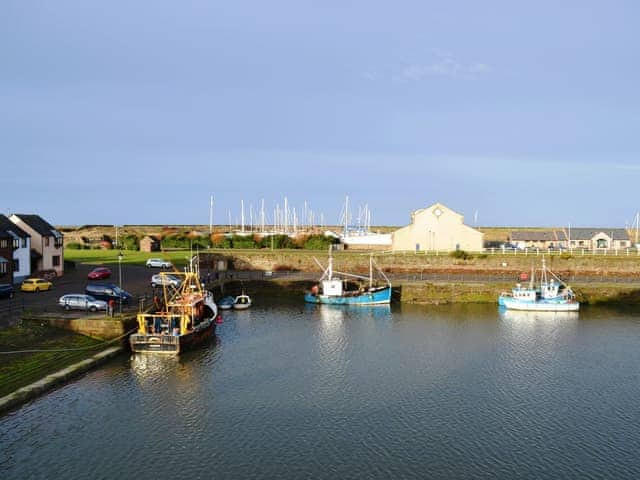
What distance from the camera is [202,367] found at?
3475 centimetres

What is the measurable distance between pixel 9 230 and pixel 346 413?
40205mm

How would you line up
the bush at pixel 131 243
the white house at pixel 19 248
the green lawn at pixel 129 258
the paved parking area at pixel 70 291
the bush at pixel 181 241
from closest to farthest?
the paved parking area at pixel 70 291
the white house at pixel 19 248
the green lawn at pixel 129 258
the bush at pixel 181 241
the bush at pixel 131 243

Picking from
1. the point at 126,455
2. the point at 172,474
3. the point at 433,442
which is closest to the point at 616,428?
the point at 433,442

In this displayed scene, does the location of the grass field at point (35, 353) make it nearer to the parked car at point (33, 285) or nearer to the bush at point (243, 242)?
the parked car at point (33, 285)

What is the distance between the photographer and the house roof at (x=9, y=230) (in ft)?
166

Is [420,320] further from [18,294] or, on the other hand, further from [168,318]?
[18,294]

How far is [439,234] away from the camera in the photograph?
85.3 meters

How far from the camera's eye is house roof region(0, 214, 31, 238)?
5071cm

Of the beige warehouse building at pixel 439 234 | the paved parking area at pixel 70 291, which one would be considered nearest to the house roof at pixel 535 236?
the beige warehouse building at pixel 439 234

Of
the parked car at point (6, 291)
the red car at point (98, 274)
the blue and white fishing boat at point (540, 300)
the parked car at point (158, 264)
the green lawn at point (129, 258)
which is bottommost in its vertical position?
the blue and white fishing boat at point (540, 300)

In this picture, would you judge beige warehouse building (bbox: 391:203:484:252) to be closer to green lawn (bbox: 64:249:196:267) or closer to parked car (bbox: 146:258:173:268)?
green lawn (bbox: 64:249:196:267)

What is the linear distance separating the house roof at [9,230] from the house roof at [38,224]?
8.34ft

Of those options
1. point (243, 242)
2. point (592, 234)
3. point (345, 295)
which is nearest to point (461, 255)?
point (345, 295)

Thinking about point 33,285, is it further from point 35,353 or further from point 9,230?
point 35,353
